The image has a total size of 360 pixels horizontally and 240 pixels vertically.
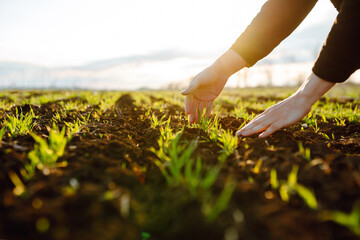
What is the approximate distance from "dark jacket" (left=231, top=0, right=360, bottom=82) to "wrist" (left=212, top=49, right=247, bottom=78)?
0.16 ft

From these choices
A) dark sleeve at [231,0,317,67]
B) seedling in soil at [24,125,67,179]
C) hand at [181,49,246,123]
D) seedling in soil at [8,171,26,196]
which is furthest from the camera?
hand at [181,49,246,123]

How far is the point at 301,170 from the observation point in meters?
1.28

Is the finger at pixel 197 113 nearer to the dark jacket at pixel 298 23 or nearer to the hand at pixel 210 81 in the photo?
the hand at pixel 210 81

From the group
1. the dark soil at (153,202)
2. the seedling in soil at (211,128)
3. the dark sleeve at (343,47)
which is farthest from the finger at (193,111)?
the dark sleeve at (343,47)

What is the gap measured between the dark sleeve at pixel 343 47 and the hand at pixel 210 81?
79cm

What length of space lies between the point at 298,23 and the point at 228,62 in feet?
2.55

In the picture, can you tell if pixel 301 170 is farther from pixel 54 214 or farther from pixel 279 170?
pixel 54 214

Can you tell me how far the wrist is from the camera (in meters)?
2.26

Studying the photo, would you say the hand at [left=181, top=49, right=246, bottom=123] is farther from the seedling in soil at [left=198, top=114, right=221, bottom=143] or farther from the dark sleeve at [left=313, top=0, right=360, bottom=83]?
the dark sleeve at [left=313, top=0, right=360, bottom=83]

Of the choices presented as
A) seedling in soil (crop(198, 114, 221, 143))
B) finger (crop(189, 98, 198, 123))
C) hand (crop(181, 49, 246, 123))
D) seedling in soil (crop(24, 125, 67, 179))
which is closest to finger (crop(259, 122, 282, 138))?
seedling in soil (crop(198, 114, 221, 143))

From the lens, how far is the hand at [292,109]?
179 cm

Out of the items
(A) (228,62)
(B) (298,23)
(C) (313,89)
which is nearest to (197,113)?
(A) (228,62)

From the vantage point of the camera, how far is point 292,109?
189 cm

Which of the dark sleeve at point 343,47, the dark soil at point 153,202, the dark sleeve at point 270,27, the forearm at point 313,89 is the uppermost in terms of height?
the dark sleeve at point 270,27
